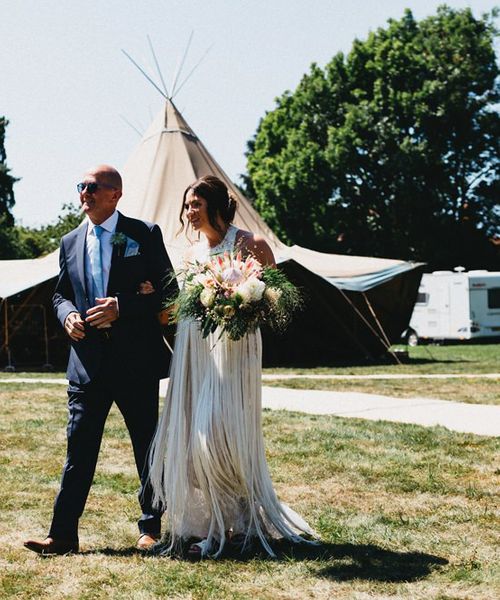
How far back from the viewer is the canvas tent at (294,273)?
17609 millimetres

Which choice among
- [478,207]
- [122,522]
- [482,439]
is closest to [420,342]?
[478,207]

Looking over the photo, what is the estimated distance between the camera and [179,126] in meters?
19.0

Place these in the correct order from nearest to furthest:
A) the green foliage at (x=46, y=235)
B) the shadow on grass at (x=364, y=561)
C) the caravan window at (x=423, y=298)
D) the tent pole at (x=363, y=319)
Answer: the shadow on grass at (x=364, y=561), the tent pole at (x=363, y=319), the caravan window at (x=423, y=298), the green foliage at (x=46, y=235)

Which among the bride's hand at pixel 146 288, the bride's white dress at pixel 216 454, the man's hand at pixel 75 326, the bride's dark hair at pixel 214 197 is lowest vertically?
the bride's white dress at pixel 216 454

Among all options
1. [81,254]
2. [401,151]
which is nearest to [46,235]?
[401,151]

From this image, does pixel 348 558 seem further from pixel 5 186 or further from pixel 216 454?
A: pixel 5 186

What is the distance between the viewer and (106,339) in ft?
15.0

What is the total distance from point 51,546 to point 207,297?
1.47 metres

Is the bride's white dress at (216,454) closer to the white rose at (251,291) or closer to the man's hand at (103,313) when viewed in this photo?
the white rose at (251,291)

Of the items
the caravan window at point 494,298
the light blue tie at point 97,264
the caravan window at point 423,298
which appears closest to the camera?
the light blue tie at point 97,264

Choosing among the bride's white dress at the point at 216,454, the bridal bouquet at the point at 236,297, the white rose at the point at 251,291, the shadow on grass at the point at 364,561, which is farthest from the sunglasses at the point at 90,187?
the shadow on grass at the point at 364,561

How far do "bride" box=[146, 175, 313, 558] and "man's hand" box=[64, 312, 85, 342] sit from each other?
1.64ft

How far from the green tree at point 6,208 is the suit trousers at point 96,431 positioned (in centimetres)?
4544

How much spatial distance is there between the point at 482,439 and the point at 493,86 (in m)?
28.1
